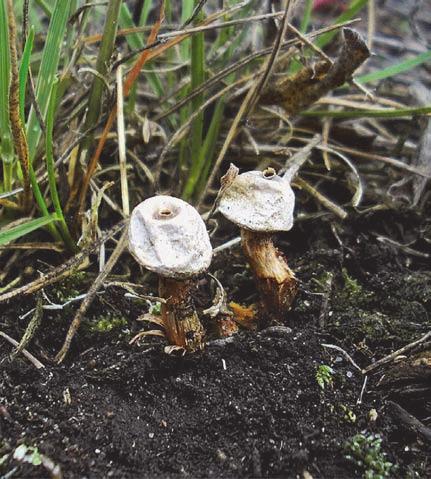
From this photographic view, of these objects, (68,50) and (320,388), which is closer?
(320,388)

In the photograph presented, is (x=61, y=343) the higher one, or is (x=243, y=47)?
(x=243, y=47)

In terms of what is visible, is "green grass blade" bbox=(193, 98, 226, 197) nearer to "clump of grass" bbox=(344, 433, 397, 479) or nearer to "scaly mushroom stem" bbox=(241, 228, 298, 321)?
"scaly mushroom stem" bbox=(241, 228, 298, 321)

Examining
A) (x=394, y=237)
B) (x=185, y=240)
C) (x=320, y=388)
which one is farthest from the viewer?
(x=394, y=237)

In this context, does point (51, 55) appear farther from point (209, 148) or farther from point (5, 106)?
point (209, 148)

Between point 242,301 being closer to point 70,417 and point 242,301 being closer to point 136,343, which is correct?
point 136,343

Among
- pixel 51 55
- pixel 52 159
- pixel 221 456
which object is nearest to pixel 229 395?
pixel 221 456

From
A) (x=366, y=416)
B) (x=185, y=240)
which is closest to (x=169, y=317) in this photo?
(x=185, y=240)
